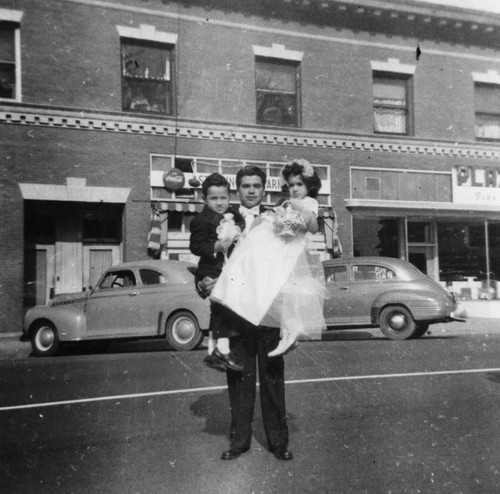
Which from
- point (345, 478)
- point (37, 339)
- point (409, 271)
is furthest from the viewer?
point (409, 271)

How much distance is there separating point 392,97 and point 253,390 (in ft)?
52.7

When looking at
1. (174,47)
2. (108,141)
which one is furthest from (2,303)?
(174,47)

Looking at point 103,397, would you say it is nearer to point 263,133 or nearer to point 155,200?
point 155,200

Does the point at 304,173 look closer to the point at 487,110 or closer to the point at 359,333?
the point at 359,333

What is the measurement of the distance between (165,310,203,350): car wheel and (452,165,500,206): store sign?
11.0m

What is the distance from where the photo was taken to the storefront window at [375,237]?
17.8m

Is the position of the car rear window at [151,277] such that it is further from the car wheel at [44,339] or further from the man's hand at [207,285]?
the man's hand at [207,285]

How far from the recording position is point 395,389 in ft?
20.8

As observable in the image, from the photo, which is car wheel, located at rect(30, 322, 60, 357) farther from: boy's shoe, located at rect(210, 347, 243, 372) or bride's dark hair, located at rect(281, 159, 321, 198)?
bride's dark hair, located at rect(281, 159, 321, 198)

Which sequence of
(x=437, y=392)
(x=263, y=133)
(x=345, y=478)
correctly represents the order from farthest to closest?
(x=263, y=133) → (x=437, y=392) → (x=345, y=478)

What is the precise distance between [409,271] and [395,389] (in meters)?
6.20

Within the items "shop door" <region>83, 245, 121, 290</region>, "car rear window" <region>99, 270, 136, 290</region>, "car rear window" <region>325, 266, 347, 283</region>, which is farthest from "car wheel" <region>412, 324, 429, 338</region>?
"shop door" <region>83, 245, 121, 290</region>

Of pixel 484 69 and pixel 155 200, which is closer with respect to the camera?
pixel 155 200

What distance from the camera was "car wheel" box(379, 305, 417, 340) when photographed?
464 inches
